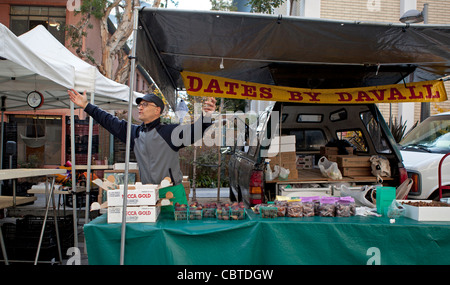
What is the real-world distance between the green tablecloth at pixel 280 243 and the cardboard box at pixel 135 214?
66 mm

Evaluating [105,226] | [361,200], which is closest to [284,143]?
[361,200]

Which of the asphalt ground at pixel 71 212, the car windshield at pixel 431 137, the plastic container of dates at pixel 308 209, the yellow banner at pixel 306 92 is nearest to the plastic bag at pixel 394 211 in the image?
the plastic container of dates at pixel 308 209

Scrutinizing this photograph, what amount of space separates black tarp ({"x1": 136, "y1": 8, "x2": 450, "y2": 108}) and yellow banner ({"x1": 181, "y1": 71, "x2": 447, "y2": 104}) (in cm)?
21

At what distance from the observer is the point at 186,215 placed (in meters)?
3.30

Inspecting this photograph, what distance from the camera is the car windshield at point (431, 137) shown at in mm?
6521

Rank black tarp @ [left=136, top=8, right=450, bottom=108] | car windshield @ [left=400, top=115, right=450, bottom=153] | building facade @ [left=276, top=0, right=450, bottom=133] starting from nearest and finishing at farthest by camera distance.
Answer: black tarp @ [left=136, top=8, right=450, bottom=108], car windshield @ [left=400, top=115, right=450, bottom=153], building facade @ [left=276, top=0, right=450, bottom=133]

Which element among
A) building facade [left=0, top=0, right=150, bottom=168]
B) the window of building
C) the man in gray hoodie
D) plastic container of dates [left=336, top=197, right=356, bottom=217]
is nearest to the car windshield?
plastic container of dates [left=336, top=197, right=356, bottom=217]

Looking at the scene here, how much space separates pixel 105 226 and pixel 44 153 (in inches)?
553

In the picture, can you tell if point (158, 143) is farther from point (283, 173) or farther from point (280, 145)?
point (280, 145)

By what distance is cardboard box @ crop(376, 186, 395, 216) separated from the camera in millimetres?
3492

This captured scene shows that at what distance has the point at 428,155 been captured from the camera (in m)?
6.09

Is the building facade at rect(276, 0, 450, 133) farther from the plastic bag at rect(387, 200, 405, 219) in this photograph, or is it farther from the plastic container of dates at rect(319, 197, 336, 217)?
Result: the plastic container of dates at rect(319, 197, 336, 217)
